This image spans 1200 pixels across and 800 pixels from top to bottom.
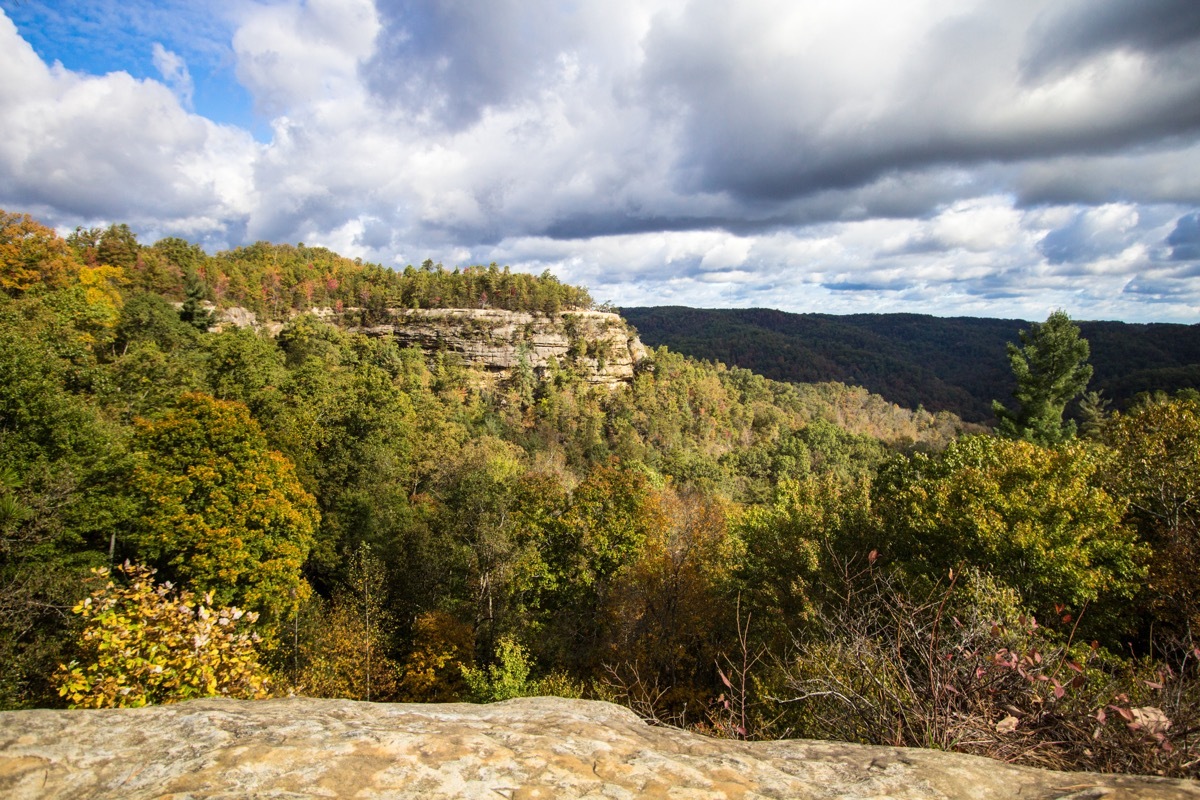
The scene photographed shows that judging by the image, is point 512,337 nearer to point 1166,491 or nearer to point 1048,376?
point 1048,376

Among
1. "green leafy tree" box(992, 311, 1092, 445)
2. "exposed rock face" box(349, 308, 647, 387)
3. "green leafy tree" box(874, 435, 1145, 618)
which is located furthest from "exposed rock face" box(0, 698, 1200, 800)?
"exposed rock face" box(349, 308, 647, 387)

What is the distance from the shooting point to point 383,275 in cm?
9975

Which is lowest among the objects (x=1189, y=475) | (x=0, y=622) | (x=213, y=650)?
(x=0, y=622)

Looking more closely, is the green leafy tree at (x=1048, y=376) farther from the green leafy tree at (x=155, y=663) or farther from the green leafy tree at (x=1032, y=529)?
the green leafy tree at (x=155, y=663)

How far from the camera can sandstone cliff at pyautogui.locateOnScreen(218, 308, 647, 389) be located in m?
88.8

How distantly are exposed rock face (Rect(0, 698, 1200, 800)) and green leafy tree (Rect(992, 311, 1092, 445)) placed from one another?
31.9 meters

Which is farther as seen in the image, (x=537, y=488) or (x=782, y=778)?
(x=537, y=488)

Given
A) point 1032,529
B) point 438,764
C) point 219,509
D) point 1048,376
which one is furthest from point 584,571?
point 1048,376

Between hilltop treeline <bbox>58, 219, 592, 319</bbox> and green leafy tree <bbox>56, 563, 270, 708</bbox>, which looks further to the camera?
hilltop treeline <bbox>58, 219, 592, 319</bbox>

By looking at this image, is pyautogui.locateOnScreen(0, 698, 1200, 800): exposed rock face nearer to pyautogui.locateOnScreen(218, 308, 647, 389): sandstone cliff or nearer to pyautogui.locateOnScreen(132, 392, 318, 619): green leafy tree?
pyautogui.locateOnScreen(132, 392, 318, 619): green leafy tree

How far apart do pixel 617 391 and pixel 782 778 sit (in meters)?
94.8

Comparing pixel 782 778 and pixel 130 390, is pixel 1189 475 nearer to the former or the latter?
pixel 782 778

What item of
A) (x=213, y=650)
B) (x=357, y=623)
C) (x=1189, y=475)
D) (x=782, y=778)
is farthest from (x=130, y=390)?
(x=1189, y=475)

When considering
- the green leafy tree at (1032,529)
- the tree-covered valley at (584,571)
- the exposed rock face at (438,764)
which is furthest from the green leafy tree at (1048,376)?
the exposed rock face at (438,764)
